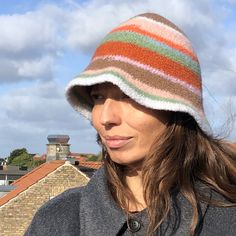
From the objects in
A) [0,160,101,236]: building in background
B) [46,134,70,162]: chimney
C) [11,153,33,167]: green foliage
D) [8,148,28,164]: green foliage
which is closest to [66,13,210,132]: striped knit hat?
[0,160,101,236]: building in background

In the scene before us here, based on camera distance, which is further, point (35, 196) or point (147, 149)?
point (35, 196)

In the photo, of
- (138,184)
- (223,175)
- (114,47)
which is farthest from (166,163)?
(114,47)

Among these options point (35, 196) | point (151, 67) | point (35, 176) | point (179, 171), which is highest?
point (35, 176)

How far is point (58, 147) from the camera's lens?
28.0 m

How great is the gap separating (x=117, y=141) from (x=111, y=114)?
0.09 meters

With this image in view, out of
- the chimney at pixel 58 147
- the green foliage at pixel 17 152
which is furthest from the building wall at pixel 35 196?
the green foliage at pixel 17 152

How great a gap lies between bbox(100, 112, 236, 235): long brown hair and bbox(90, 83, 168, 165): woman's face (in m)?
0.04

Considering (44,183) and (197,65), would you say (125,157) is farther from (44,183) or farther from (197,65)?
(44,183)

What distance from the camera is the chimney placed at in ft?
90.2

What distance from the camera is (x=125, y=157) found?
6.90 ft

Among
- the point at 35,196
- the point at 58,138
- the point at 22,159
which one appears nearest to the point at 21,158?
the point at 22,159

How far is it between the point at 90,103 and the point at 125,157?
351 millimetres

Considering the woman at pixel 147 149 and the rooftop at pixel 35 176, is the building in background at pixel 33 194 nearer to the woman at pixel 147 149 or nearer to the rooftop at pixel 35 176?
the rooftop at pixel 35 176

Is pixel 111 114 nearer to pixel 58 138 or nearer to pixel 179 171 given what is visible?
pixel 179 171
